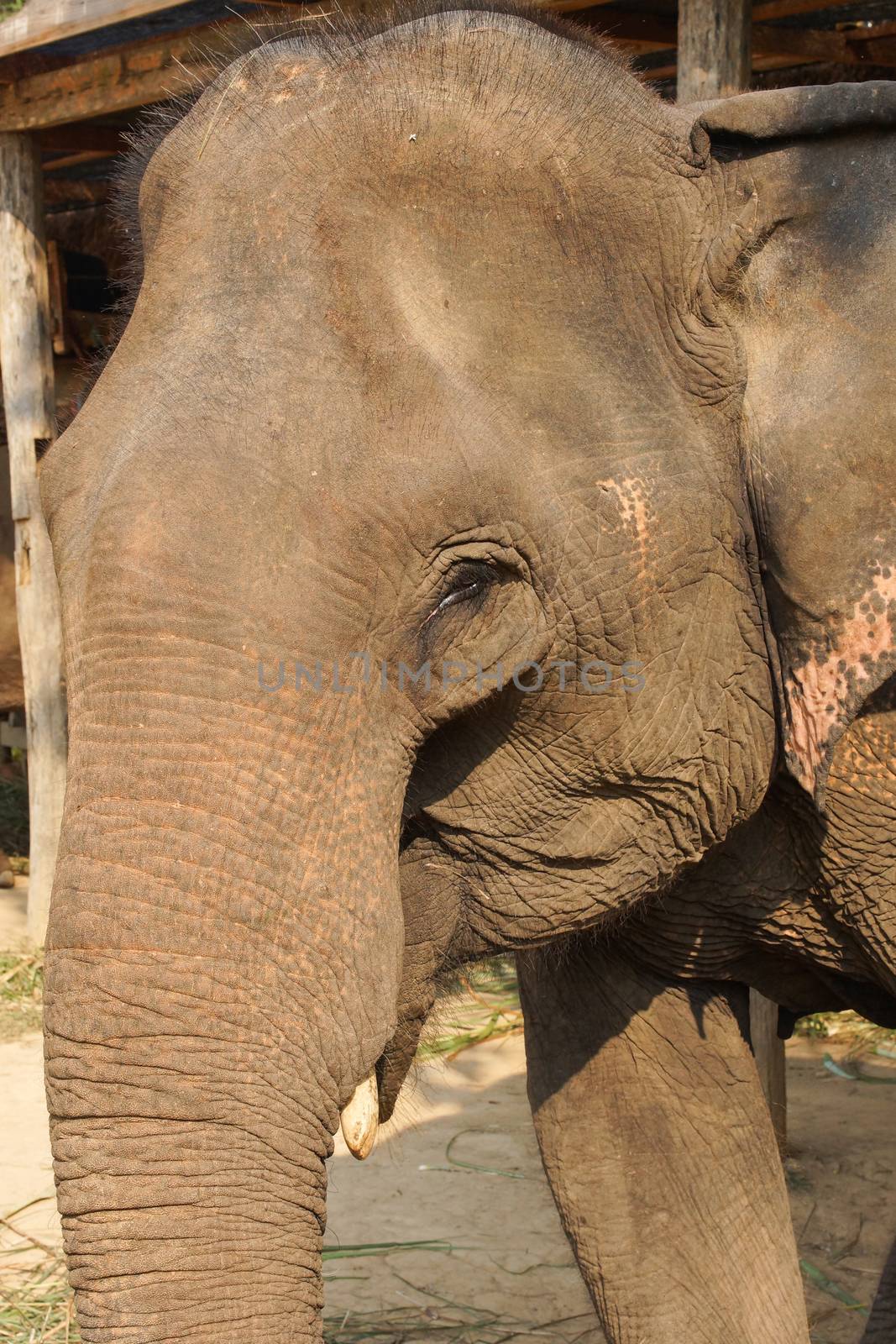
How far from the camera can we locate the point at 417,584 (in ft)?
4.75

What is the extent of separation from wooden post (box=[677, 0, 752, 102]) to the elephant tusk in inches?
113

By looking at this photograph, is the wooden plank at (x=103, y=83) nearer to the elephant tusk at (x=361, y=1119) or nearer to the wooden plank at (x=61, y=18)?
the wooden plank at (x=61, y=18)

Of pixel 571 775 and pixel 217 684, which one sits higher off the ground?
pixel 217 684

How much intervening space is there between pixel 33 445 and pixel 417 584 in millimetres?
4869

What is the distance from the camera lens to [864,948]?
1858 millimetres

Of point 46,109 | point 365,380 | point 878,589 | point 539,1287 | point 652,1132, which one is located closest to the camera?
point 365,380

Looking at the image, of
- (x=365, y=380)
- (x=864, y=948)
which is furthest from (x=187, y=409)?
(x=864, y=948)

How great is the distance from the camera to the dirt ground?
3156 mm

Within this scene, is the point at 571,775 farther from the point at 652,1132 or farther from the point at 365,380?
the point at 652,1132

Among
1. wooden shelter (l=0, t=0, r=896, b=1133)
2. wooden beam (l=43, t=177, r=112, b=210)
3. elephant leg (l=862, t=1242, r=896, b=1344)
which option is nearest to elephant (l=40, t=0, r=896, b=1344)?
elephant leg (l=862, t=1242, r=896, b=1344)

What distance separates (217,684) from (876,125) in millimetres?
880

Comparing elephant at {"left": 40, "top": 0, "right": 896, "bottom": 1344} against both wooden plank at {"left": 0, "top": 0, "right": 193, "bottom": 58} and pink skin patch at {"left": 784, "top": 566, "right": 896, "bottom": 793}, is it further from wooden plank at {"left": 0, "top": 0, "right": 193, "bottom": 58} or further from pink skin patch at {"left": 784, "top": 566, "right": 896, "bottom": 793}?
wooden plank at {"left": 0, "top": 0, "right": 193, "bottom": 58}

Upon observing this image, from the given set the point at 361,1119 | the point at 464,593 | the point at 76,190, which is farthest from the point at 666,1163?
the point at 76,190

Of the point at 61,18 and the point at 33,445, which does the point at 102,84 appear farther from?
the point at 33,445
